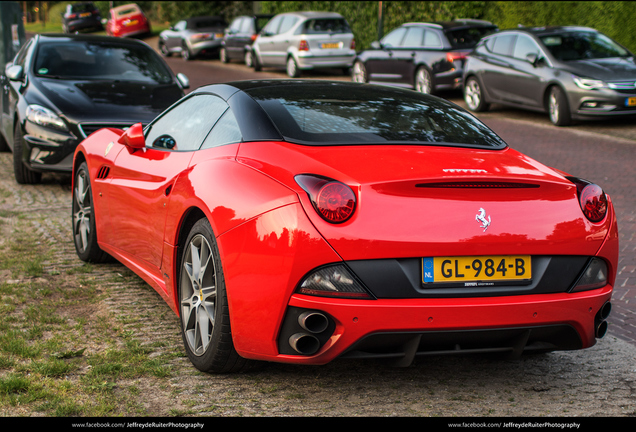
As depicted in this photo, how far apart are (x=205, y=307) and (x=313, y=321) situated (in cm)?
75

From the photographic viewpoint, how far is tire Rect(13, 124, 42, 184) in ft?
29.1

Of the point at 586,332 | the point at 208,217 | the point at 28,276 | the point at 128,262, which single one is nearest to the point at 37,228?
the point at 28,276

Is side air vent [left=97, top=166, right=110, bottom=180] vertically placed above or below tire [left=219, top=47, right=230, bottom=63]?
above

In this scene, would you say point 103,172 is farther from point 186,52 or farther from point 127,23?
point 127,23

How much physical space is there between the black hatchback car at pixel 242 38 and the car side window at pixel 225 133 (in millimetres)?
22572

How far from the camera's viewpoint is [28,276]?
18.1 feet

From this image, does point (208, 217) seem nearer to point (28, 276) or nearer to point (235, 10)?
point (28, 276)

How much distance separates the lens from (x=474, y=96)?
15852mm

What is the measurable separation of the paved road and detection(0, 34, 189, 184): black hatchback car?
2948mm

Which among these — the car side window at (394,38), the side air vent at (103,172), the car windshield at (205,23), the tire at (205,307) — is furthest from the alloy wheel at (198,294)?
the car windshield at (205,23)

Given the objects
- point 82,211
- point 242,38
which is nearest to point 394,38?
point 242,38

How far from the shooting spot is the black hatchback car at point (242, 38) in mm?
27031

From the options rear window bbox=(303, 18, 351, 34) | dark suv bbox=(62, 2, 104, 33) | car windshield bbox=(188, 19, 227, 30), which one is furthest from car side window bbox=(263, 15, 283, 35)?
dark suv bbox=(62, 2, 104, 33)

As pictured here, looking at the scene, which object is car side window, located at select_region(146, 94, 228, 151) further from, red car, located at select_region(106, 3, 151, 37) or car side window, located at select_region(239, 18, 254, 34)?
red car, located at select_region(106, 3, 151, 37)
